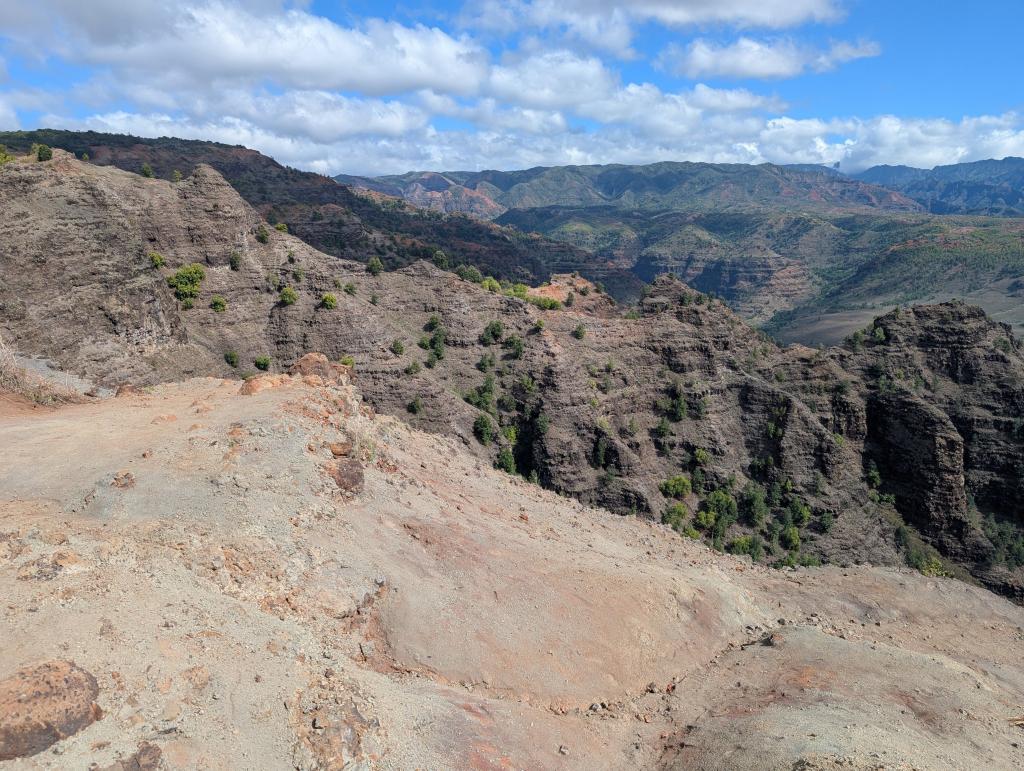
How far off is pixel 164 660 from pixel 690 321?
51.7 metres

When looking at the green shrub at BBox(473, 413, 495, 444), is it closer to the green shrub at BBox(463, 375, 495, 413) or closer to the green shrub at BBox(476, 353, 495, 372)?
the green shrub at BBox(463, 375, 495, 413)

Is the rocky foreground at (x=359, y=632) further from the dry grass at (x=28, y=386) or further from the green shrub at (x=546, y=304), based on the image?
the green shrub at (x=546, y=304)

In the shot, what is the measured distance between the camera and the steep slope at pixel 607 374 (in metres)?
38.9

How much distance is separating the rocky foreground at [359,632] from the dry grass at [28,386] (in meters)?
1.38

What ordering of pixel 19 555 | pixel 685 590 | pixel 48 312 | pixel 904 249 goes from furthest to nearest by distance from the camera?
pixel 904 249
pixel 48 312
pixel 685 590
pixel 19 555

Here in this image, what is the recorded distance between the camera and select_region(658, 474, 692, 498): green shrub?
157 ft

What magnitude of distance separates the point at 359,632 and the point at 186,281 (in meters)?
34.3

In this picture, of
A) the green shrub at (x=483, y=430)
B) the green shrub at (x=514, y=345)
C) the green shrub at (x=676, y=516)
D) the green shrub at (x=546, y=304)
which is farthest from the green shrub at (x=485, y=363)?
the green shrub at (x=676, y=516)

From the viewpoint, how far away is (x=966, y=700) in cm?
2309

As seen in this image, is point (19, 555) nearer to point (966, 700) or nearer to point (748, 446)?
point (966, 700)

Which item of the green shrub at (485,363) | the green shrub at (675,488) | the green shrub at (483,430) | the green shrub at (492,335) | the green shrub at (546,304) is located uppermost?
the green shrub at (546,304)

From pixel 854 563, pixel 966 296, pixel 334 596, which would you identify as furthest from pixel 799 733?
pixel 966 296

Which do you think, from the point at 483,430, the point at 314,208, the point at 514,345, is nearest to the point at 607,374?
the point at 514,345

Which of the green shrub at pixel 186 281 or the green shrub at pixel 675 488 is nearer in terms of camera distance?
the green shrub at pixel 186 281
